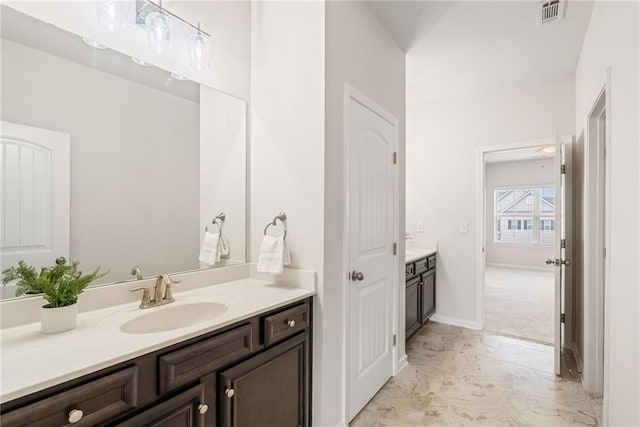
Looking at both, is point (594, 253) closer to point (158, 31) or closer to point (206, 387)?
point (206, 387)

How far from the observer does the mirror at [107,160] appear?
1172 mm

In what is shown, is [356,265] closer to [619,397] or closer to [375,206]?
[375,206]

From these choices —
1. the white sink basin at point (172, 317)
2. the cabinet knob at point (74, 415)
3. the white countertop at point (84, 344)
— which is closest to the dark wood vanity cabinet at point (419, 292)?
the white countertop at point (84, 344)

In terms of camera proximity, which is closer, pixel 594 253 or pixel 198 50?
pixel 198 50

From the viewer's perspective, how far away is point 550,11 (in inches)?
85.7

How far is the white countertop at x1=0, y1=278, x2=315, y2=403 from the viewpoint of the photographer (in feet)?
2.56

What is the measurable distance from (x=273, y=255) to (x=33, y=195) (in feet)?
3.43

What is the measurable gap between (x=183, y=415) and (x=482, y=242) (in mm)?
3449

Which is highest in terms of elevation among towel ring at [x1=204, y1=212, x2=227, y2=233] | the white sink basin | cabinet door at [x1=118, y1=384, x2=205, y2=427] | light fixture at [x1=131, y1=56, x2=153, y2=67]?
light fixture at [x1=131, y1=56, x2=153, y2=67]

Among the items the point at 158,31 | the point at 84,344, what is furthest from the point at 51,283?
the point at 158,31

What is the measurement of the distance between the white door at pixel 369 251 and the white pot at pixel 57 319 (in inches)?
52.8

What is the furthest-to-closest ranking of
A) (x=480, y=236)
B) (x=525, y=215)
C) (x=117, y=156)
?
(x=525, y=215), (x=480, y=236), (x=117, y=156)

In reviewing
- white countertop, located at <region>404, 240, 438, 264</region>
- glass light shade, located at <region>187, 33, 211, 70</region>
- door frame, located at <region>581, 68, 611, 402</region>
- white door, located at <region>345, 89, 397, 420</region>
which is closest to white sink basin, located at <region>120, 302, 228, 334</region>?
white door, located at <region>345, 89, 397, 420</region>

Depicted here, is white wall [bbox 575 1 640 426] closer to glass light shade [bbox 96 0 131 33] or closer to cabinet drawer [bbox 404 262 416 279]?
cabinet drawer [bbox 404 262 416 279]
